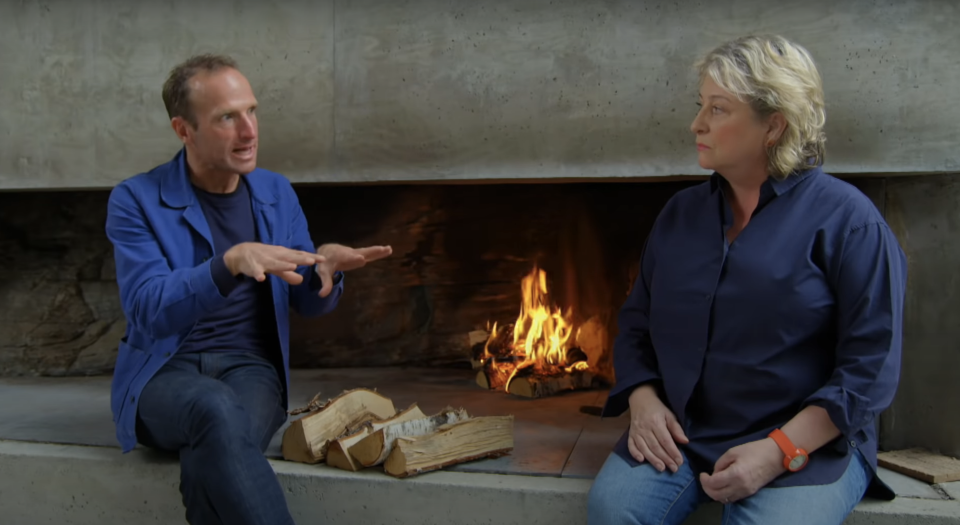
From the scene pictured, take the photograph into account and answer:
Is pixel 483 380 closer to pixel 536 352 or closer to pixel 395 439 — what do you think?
pixel 536 352

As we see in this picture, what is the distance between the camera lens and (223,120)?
2449 millimetres

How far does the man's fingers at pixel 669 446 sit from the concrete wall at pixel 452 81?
938 mm

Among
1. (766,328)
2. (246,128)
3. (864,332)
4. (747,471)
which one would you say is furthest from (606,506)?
(246,128)

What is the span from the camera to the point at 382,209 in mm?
3963

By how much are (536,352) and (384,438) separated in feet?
4.57

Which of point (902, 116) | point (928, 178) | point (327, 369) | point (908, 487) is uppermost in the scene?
point (902, 116)

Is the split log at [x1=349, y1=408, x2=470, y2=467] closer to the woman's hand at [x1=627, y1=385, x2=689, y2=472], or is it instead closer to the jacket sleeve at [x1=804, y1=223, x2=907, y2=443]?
the woman's hand at [x1=627, y1=385, x2=689, y2=472]

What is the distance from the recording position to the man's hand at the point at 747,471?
186cm

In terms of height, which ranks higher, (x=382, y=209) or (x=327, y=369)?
(x=382, y=209)

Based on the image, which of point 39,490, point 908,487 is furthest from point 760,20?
point 39,490

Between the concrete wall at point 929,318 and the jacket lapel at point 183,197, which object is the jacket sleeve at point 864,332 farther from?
the jacket lapel at point 183,197

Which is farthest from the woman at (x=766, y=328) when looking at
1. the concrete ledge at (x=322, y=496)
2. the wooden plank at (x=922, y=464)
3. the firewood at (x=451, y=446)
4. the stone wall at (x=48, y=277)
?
the stone wall at (x=48, y=277)

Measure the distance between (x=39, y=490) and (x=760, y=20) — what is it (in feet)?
8.38

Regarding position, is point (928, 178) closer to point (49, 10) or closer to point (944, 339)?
point (944, 339)
